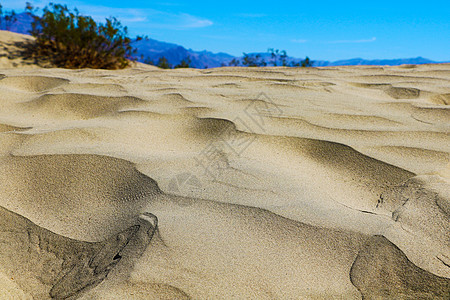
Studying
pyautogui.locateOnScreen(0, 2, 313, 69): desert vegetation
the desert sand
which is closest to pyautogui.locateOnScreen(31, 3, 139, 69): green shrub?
pyautogui.locateOnScreen(0, 2, 313, 69): desert vegetation

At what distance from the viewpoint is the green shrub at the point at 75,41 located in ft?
14.3

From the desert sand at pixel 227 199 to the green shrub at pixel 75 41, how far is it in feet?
9.48

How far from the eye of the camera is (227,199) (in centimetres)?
97

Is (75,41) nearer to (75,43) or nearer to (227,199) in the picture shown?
(75,43)

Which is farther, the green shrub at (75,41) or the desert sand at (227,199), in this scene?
the green shrub at (75,41)

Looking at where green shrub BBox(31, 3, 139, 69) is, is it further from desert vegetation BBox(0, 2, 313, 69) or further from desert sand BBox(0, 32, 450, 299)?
desert sand BBox(0, 32, 450, 299)

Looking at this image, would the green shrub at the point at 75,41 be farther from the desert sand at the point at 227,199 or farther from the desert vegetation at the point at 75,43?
the desert sand at the point at 227,199

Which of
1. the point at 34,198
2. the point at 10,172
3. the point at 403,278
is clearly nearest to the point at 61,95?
the point at 10,172

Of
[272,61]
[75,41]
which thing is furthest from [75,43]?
[272,61]

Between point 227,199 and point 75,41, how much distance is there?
4.19 metres

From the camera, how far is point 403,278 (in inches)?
29.1

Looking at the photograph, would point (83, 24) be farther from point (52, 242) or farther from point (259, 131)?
point (52, 242)

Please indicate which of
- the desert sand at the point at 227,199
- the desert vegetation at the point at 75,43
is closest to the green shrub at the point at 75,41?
the desert vegetation at the point at 75,43

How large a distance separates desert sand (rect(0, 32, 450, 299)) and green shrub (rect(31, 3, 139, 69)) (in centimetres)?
289
